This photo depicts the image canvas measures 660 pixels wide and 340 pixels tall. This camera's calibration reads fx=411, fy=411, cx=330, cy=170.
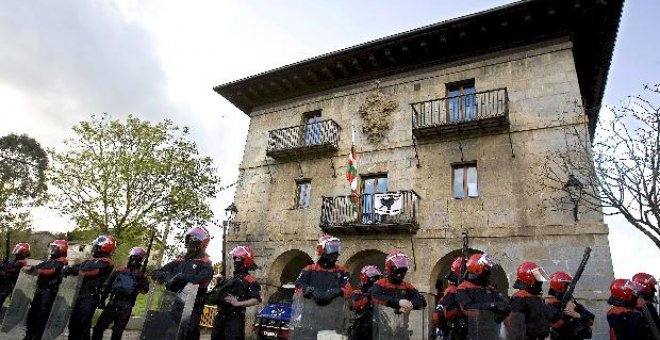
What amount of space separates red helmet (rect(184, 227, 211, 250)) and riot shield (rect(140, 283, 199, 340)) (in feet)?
2.34

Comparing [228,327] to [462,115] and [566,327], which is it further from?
[462,115]

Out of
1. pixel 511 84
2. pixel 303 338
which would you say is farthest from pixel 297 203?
pixel 303 338

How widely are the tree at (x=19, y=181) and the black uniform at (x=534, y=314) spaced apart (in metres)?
16.4

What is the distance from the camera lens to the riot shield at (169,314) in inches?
193

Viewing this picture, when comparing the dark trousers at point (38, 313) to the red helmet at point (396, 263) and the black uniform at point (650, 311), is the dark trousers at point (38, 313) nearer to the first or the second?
the red helmet at point (396, 263)

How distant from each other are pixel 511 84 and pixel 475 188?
135 inches

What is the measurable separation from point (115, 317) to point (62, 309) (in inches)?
32.0

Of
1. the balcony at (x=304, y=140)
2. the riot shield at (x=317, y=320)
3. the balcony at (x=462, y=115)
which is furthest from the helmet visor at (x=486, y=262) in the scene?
the balcony at (x=304, y=140)

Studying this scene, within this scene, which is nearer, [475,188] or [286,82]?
[475,188]

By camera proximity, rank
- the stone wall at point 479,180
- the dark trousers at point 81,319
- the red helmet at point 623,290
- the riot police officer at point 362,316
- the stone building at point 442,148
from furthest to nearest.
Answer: the stone building at point 442,148 < the stone wall at point 479,180 < the dark trousers at point 81,319 < the riot police officer at point 362,316 < the red helmet at point 623,290

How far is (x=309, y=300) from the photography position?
16.5ft

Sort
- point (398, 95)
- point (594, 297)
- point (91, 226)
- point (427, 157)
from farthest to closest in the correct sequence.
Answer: point (91, 226) < point (398, 95) < point (427, 157) < point (594, 297)

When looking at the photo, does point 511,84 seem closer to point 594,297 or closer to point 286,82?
point 594,297

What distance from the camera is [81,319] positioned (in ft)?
19.8
